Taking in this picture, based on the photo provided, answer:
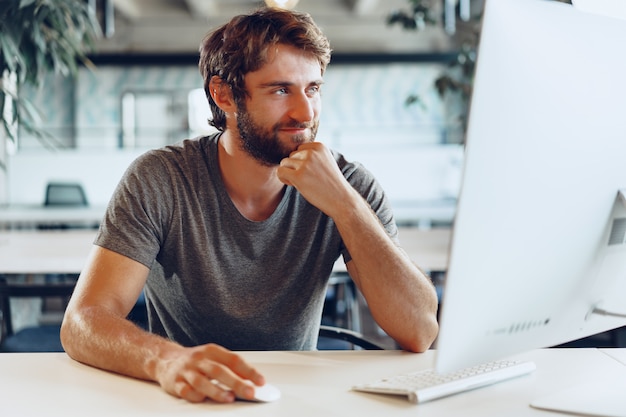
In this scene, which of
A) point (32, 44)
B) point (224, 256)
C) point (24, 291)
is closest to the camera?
point (224, 256)

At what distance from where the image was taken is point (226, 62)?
1640 mm

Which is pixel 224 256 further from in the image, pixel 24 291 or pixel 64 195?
pixel 64 195

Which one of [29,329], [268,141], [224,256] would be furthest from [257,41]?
[29,329]

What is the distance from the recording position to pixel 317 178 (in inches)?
55.5

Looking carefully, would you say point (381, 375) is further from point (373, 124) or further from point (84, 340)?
point (373, 124)

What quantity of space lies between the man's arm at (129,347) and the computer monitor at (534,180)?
1.06ft

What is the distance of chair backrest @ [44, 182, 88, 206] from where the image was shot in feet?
21.5

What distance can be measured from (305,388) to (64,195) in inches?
239

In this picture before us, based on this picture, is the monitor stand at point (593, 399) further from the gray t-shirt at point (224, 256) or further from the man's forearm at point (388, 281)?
the gray t-shirt at point (224, 256)

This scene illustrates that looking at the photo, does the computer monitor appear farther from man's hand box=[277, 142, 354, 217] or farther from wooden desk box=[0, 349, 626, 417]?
man's hand box=[277, 142, 354, 217]

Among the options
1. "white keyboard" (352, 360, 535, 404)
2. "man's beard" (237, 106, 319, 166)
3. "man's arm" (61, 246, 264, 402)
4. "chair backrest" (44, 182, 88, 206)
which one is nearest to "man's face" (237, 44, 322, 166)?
"man's beard" (237, 106, 319, 166)

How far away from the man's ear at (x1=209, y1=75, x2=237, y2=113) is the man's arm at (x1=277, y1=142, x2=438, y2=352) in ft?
1.00

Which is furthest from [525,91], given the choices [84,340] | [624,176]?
[84,340]

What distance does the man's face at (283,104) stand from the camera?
1.52 m
